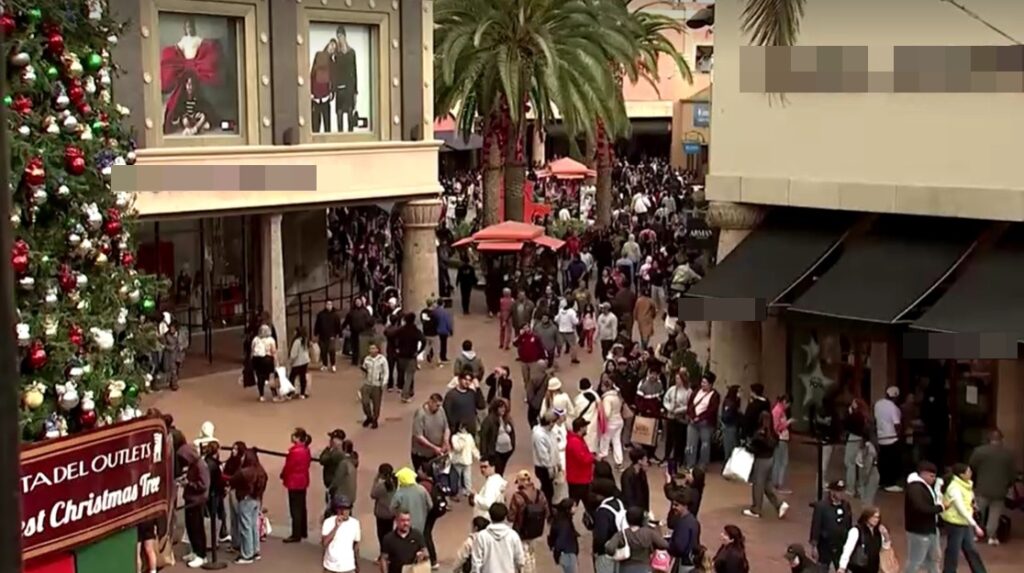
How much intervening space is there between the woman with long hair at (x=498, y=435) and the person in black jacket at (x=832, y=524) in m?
4.61

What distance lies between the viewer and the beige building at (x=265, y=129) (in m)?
23.1

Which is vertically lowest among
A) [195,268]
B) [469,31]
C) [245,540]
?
[245,540]

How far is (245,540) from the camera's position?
49.1 feet

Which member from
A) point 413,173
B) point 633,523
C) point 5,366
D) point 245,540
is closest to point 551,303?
point 413,173

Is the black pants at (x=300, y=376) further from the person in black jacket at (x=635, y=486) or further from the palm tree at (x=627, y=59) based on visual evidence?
the palm tree at (x=627, y=59)

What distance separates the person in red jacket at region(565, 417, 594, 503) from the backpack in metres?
2.00

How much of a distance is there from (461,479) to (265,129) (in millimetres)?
10055

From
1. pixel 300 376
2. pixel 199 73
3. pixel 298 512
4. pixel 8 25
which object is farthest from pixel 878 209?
pixel 199 73

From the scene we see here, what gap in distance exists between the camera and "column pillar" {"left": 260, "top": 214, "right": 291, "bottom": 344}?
2577 cm

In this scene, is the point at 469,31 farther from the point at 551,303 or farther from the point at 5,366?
the point at 5,366

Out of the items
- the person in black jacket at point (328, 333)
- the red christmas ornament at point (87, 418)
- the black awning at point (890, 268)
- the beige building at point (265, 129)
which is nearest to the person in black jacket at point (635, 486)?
the black awning at point (890, 268)

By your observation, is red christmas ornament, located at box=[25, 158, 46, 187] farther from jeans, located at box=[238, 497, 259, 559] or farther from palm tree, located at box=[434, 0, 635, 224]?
palm tree, located at box=[434, 0, 635, 224]

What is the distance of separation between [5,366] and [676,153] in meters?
65.8

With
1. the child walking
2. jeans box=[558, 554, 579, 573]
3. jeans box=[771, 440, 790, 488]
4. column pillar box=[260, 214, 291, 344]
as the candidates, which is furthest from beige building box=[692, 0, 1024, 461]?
column pillar box=[260, 214, 291, 344]
